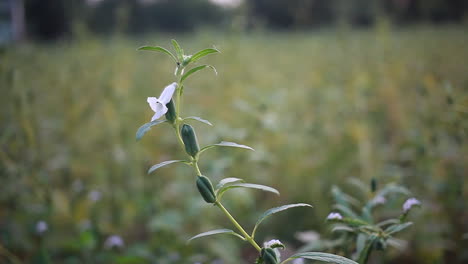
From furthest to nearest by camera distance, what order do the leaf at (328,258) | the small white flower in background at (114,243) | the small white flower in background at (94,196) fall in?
the small white flower in background at (94,196)
the small white flower in background at (114,243)
the leaf at (328,258)

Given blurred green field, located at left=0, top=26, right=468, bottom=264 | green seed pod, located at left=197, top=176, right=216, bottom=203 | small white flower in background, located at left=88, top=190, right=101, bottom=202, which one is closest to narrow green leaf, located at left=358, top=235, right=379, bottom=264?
green seed pod, located at left=197, top=176, right=216, bottom=203

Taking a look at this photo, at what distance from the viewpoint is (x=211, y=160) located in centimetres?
148

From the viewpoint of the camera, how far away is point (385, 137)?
2127mm

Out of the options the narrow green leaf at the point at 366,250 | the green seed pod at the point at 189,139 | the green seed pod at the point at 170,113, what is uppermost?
the green seed pod at the point at 170,113

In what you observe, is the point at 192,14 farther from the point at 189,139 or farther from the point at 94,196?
the point at 189,139

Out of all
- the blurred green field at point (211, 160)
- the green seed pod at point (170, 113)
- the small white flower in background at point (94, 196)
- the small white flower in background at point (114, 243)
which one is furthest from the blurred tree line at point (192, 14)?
the green seed pod at point (170, 113)

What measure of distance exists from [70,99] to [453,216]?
1800 millimetres

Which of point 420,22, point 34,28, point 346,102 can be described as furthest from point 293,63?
point 34,28

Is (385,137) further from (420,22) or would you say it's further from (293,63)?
(420,22)

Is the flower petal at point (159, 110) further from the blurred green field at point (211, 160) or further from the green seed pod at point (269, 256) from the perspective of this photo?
the blurred green field at point (211, 160)

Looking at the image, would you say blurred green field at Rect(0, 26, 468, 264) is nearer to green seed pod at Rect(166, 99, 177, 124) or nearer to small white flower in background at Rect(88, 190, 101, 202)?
small white flower in background at Rect(88, 190, 101, 202)

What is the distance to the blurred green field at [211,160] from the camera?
4.20 feet

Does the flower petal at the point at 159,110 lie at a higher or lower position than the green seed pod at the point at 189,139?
higher

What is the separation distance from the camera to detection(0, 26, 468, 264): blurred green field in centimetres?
128
